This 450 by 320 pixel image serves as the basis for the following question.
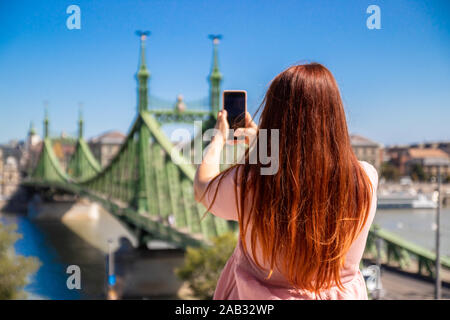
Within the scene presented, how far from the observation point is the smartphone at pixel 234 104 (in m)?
1.41

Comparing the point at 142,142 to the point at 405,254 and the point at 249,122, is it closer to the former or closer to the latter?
the point at 405,254

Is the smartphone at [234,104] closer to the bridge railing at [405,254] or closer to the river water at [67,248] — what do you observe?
the river water at [67,248]

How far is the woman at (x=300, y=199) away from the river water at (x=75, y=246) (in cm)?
1060

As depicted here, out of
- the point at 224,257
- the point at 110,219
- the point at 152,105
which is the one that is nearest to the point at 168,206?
the point at 152,105

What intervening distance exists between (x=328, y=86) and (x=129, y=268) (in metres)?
16.1

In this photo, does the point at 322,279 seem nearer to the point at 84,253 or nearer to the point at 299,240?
the point at 299,240

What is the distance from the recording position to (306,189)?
45.8 inches

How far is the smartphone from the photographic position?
55.3 inches

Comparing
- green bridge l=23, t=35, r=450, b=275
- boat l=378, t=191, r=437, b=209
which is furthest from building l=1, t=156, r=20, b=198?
boat l=378, t=191, r=437, b=209

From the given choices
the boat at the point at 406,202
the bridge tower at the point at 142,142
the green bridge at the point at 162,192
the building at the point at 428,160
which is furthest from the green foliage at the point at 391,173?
the bridge tower at the point at 142,142

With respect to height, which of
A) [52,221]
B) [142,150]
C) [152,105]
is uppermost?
[152,105]

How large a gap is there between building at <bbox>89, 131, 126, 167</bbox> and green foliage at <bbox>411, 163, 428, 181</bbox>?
847 inches

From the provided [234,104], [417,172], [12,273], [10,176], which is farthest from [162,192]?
[10,176]

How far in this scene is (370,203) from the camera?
1.20 metres
